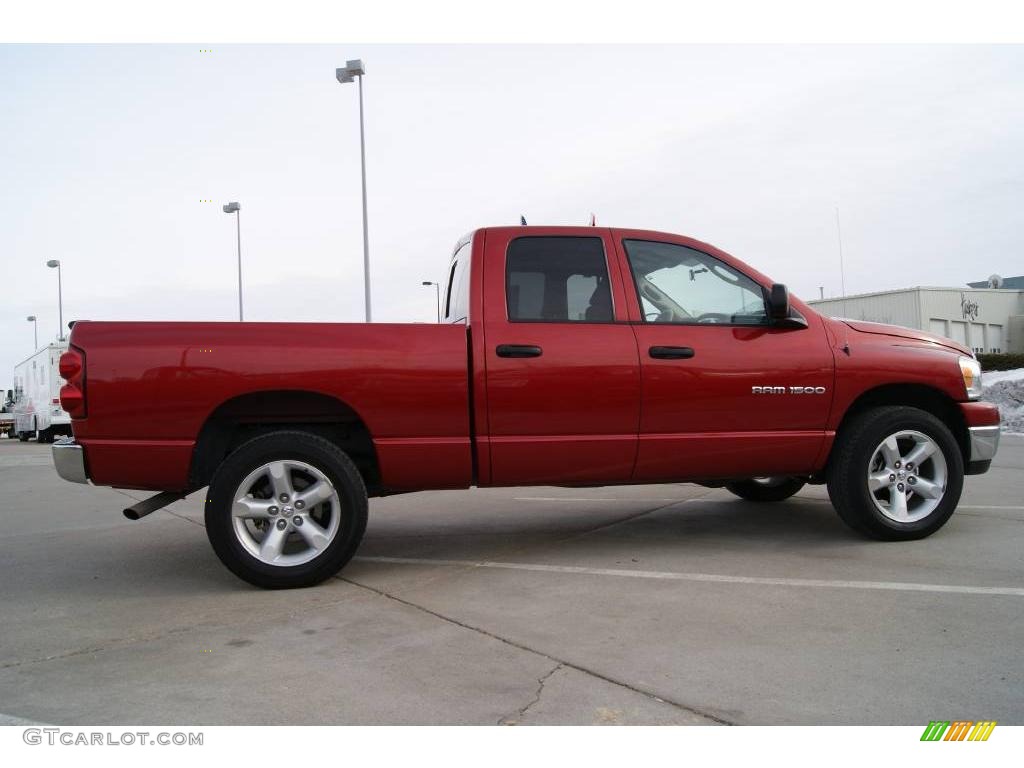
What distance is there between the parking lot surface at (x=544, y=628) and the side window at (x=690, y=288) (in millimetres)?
1450

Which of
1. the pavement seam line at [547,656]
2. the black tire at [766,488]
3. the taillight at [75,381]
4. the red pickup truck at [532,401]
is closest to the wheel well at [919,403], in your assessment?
the red pickup truck at [532,401]

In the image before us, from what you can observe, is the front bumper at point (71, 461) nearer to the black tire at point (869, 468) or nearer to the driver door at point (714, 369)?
the driver door at point (714, 369)

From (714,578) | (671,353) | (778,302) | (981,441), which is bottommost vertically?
(714,578)

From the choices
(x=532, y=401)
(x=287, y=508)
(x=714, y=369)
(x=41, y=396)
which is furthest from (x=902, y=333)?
(x=41, y=396)

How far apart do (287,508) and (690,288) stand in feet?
8.77

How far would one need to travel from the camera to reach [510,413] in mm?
4707

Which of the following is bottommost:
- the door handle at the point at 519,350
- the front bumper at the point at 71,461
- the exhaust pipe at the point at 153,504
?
the exhaust pipe at the point at 153,504

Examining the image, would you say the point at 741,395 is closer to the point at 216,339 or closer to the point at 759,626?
the point at 759,626

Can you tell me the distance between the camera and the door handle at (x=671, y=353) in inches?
192

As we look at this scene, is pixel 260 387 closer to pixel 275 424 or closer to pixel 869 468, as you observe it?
pixel 275 424

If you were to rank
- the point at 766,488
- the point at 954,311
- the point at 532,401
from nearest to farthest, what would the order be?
the point at 532,401, the point at 766,488, the point at 954,311

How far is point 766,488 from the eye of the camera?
7.01 m

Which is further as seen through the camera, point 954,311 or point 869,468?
point 954,311

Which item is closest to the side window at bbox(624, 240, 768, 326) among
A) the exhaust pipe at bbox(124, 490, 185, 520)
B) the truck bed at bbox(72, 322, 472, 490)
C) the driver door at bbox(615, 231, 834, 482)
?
the driver door at bbox(615, 231, 834, 482)
